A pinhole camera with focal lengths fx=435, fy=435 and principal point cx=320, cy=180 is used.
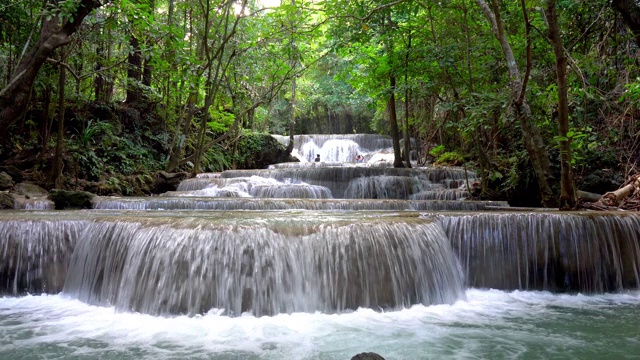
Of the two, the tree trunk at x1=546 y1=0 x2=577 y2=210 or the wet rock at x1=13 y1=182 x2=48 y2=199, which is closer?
the tree trunk at x1=546 y1=0 x2=577 y2=210

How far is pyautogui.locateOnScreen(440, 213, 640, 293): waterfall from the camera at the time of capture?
19.2 feet

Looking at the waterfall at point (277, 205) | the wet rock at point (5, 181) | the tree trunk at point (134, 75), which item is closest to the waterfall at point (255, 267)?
the waterfall at point (277, 205)

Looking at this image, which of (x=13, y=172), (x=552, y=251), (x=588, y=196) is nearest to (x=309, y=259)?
(x=552, y=251)

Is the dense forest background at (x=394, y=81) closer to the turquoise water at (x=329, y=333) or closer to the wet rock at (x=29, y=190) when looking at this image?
the wet rock at (x=29, y=190)

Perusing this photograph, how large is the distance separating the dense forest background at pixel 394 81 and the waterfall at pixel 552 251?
1.23 metres

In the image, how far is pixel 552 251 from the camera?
5.89m

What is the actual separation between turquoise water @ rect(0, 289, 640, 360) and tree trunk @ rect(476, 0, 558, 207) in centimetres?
297

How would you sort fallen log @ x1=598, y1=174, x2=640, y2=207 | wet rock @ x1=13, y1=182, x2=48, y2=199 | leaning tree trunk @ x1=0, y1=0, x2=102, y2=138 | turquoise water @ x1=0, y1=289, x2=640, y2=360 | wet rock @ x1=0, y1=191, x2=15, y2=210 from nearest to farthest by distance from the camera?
turquoise water @ x1=0, y1=289, x2=640, y2=360
leaning tree trunk @ x1=0, y1=0, x2=102, y2=138
fallen log @ x1=598, y1=174, x2=640, y2=207
wet rock @ x1=0, y1=191, x2=15, y2=210
wet rock @ x1=13, y1=182, x2=48, y2=199

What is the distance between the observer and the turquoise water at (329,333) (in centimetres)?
356

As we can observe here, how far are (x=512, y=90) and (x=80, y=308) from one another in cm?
706

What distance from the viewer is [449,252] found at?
5.73 m

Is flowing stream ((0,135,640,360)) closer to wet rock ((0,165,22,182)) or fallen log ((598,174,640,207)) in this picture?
fallen log ((598,174,640,207))

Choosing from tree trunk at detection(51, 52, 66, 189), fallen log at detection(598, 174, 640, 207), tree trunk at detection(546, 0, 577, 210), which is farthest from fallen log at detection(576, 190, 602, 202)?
tree trunk at detection(51, 52, 66, 189)

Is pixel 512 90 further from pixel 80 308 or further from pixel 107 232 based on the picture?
pixel 80 308
